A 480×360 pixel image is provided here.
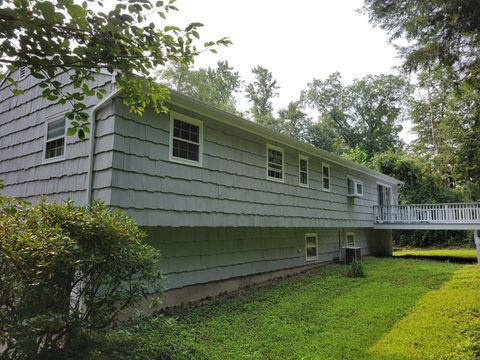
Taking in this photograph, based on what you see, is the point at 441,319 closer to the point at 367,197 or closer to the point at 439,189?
the point at 367,197

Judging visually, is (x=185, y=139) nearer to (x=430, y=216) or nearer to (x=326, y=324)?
(x=326, y=324)

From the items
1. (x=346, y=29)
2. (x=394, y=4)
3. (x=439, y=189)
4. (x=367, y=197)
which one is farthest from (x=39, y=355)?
(x=439, y=189)

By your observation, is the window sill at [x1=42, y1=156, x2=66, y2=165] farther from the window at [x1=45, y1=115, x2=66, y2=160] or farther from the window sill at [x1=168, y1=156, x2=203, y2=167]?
the window sill at [x1=168, y1=156, x2=203, y2=167]

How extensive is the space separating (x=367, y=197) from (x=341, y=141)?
2084cm

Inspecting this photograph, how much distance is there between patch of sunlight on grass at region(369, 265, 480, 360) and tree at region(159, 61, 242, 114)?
23533 millimetres

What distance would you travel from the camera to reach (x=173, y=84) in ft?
91.1

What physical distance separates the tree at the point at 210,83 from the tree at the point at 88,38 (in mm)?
24389

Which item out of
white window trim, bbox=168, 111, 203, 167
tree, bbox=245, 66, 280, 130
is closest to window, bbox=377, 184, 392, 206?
white window trim, bbox=168, 111, 203, 167

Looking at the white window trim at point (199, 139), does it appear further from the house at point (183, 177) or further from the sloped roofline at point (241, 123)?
the sloped roofline at point (241, 123)

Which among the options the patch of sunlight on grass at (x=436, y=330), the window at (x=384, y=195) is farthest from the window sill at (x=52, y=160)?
the window at (x=384, y=195)

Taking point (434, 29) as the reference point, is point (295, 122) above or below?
above

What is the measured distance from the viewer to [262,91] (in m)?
35.8

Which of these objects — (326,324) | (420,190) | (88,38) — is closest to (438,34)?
(326,324)

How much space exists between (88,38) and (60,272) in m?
2.40
